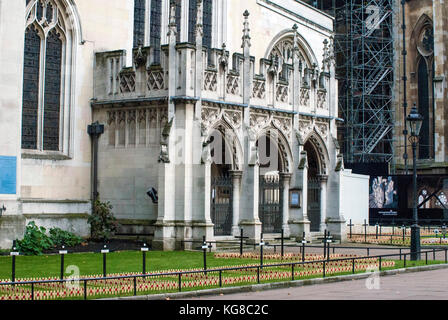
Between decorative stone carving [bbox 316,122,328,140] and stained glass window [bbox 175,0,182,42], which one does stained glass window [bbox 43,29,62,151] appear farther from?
decorative stone carving [bbox 316,122,328,140]

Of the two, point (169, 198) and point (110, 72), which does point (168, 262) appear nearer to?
point (169, 198)

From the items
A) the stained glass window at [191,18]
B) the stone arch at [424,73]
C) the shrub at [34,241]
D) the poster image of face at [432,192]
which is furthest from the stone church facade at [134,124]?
the stone arch at [424,73]

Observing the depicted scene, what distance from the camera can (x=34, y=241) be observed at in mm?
28094

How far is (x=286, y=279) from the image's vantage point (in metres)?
20.7

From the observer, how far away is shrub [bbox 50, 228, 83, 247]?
98.4 ft

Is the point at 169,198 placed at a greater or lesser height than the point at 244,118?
lesser

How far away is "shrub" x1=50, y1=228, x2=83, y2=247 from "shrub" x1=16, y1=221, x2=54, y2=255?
499 millimetres

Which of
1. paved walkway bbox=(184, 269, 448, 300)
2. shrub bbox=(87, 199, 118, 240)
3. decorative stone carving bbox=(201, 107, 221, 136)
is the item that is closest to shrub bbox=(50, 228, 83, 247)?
shrub bbox=(87, 199, 118, 240)

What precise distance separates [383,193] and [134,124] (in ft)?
83.9

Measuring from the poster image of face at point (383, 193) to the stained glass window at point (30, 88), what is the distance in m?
27.6

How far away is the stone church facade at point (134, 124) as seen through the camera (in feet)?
100
